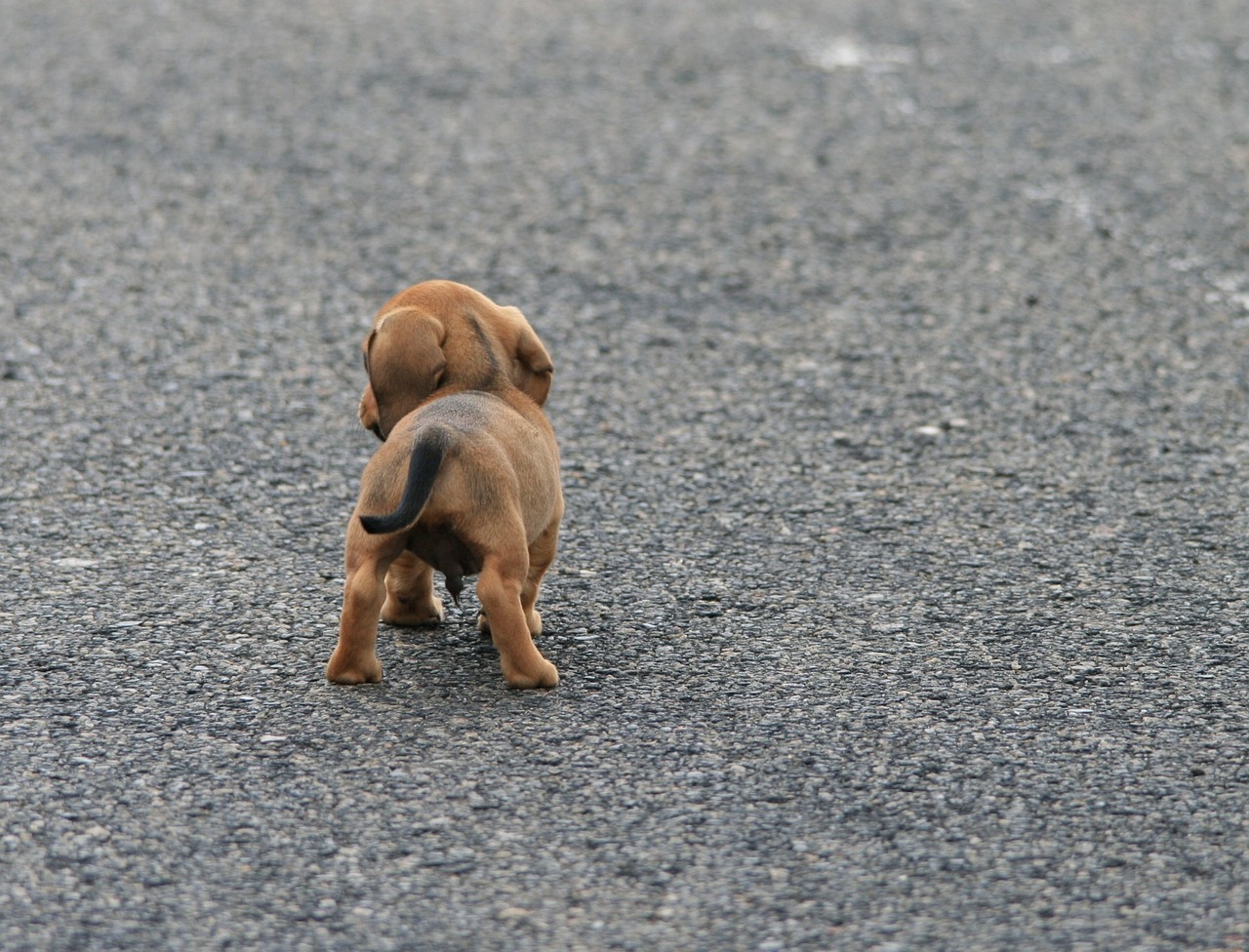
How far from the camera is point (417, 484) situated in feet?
11.7

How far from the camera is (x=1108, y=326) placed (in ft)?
21.4

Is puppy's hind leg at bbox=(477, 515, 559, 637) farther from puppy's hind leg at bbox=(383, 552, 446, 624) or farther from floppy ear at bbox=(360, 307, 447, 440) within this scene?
floppy ear at bbox=(360, 307, 447, 440)

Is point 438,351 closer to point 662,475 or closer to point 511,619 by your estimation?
point 511,619

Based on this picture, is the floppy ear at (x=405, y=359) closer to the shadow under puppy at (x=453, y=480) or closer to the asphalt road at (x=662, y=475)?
the shadow under puppy at (x=453, y=480)

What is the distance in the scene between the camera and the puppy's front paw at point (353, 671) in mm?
3811

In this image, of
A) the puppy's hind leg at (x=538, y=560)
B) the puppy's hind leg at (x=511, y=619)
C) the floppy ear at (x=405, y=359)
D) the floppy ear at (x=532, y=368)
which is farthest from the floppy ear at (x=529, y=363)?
the puppy's hind leg at (x=511, y=619)

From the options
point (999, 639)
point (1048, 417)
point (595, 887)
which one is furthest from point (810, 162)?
point (595, 887)

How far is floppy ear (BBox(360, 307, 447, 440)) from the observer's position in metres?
4.01

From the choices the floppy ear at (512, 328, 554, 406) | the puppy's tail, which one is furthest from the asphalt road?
the floppy ear at (512, 328, 554, 406)

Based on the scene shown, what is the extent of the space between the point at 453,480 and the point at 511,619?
0.34 metres

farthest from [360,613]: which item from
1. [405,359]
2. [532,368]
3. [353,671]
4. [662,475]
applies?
[662,475]

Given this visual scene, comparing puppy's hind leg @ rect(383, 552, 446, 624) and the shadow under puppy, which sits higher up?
the shadow under puppy

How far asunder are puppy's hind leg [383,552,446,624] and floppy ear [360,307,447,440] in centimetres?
38

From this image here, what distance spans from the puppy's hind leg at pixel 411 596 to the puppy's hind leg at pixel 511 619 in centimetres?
41
